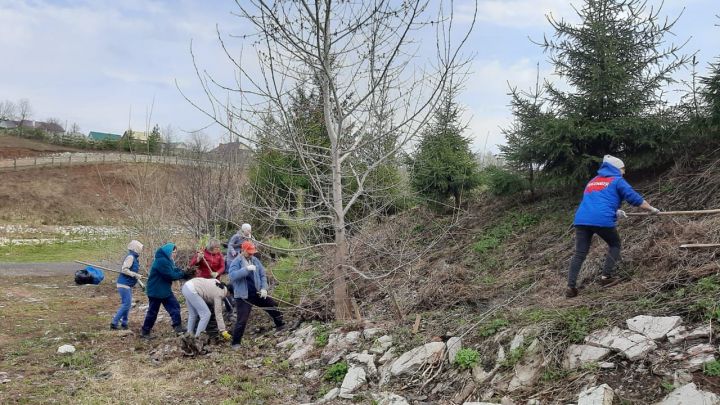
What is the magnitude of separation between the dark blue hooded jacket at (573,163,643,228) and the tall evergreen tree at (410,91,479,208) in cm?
476

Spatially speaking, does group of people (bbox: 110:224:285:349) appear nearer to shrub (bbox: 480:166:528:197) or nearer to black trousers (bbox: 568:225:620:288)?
black trousers (bbox: 568:225:620:288)

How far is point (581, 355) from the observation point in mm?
4355

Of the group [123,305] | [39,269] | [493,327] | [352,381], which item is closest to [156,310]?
[123,305]

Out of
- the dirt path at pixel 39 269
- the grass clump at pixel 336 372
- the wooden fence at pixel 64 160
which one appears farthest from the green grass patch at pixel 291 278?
the wooden fence at pixel 64 160

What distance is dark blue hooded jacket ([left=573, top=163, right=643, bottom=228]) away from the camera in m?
5.59

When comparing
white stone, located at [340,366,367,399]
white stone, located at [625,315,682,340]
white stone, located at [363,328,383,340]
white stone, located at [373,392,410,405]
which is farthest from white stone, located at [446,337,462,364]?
white stone, located at [625,315,682,340]

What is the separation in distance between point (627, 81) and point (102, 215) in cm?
3960

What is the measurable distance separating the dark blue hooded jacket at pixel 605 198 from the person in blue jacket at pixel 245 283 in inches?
173

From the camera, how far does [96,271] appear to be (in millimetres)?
13664

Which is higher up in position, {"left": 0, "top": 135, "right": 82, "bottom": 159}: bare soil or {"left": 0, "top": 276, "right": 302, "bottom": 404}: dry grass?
{"left": 0, "top": 135, "right": 82, "bottom": 159}: bare soil

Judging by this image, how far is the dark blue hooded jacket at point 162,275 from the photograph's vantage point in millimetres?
8328

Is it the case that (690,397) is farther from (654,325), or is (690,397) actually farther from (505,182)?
(505,182)

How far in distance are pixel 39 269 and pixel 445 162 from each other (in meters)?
15.8

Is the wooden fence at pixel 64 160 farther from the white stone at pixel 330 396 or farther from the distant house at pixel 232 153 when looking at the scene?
the white stone at pixel 330 396
